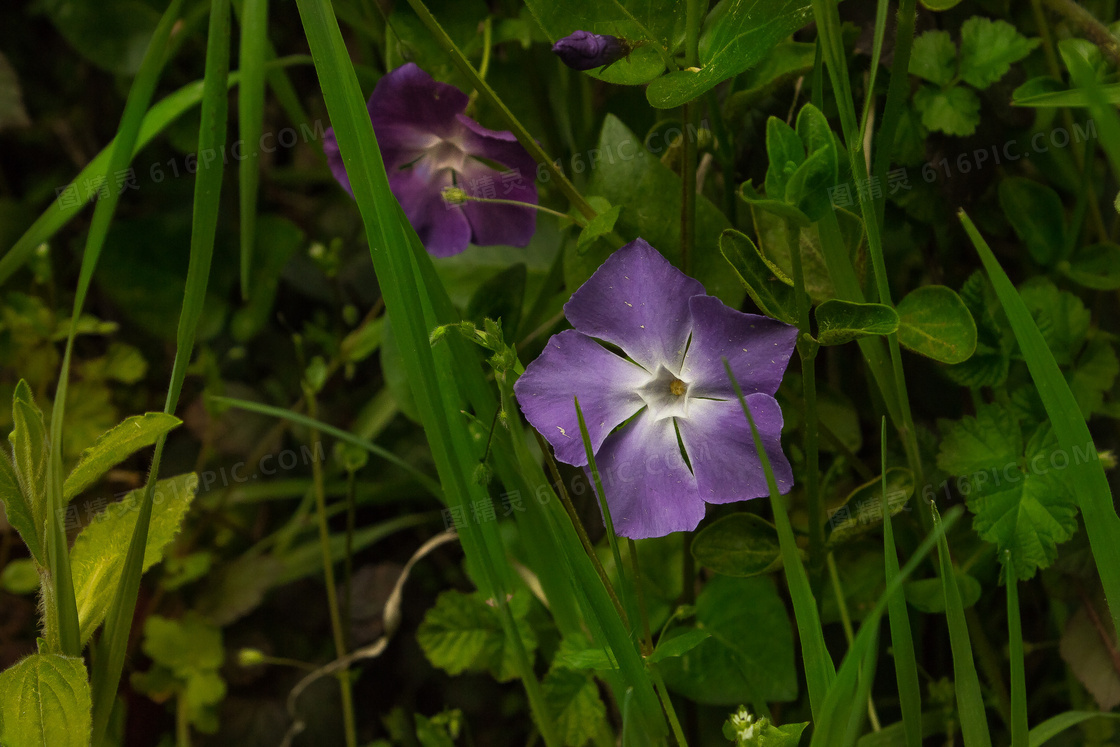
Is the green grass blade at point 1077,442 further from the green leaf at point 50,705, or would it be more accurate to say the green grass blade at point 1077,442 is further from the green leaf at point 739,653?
the green leaf at point 50,705

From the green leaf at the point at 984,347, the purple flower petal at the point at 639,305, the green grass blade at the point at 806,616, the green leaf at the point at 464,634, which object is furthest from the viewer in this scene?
the green leaf at the point at 464,634

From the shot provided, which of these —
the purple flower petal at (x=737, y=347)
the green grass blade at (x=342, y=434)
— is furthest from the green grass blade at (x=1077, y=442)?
the green grass blade at (x=342, y=434)

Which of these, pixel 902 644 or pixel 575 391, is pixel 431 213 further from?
pixel 902 644

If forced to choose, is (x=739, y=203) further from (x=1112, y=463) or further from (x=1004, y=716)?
(x=1004, y=716)

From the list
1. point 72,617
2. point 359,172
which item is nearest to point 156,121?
point 359,172

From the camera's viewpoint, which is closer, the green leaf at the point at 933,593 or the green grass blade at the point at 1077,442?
the green grass blade at the point at 1077,442

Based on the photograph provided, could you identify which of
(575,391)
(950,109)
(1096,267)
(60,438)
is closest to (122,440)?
(60,438)
